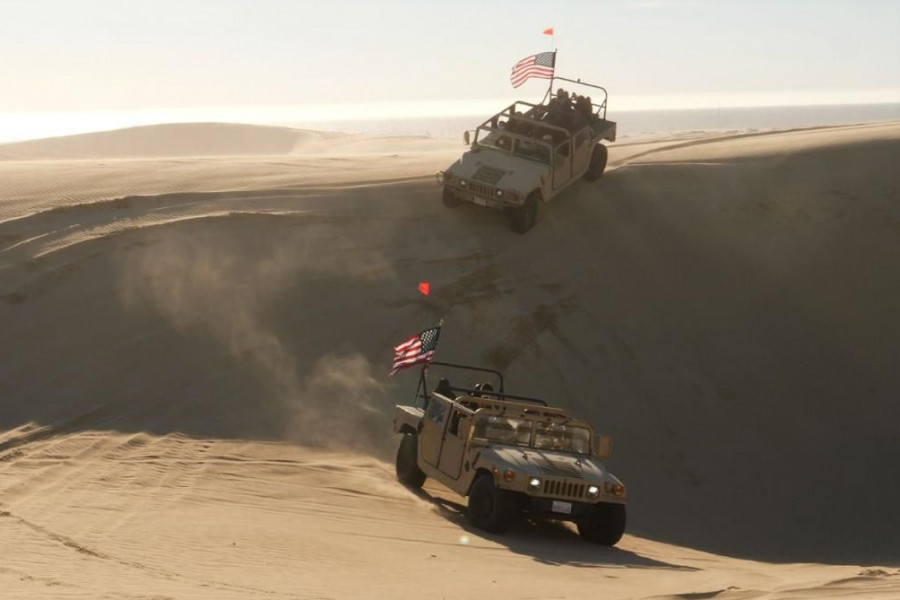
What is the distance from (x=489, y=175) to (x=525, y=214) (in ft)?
2.93

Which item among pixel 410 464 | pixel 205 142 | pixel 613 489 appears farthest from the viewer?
pixel 205 142

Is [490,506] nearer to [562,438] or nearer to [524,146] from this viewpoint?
[562,438]

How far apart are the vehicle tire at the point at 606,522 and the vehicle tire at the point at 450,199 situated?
10608 mm

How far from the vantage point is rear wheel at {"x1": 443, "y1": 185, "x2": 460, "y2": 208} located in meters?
21.8

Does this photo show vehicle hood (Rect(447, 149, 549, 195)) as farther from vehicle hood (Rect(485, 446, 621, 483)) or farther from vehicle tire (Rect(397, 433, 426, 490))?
vehicle hood (Rect(485, 446, 621, 483))

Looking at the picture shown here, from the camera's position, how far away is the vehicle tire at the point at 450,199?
71.4ft

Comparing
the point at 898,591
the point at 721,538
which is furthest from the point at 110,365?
the point at 898,591

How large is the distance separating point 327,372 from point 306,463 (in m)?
2.91

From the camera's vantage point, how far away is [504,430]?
41.4 ft

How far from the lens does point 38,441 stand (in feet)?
45.7

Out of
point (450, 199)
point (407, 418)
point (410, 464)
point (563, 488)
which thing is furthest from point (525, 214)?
point (563, 488)

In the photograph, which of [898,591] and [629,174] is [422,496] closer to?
[898,591]

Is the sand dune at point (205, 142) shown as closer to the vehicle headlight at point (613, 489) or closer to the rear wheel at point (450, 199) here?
the rear wheel at point (450, 199)

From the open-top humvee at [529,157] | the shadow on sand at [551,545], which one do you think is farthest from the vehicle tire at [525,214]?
the shadow on sand at [551,545]
